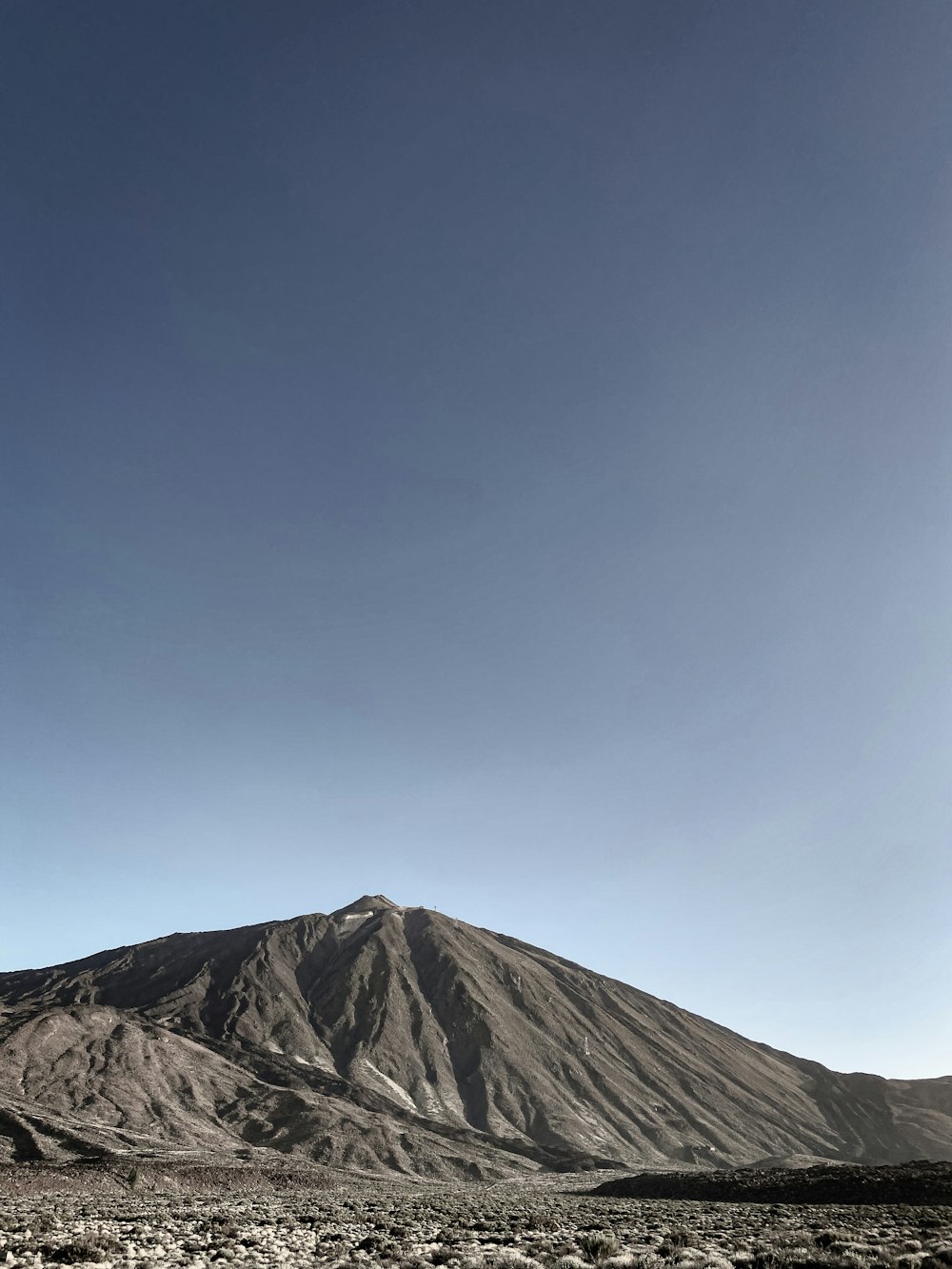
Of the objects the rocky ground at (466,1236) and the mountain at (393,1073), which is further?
the mountain at (393,1073)

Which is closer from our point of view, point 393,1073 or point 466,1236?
point 466,1236

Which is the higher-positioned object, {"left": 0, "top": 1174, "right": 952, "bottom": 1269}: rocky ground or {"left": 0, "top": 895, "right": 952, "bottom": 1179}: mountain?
{"left": 0, "top": 1174, "right": 952, "bottom": 1269}: rocky ground

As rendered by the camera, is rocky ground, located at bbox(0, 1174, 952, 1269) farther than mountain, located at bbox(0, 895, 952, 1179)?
No

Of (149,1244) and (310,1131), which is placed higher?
(149,1244)

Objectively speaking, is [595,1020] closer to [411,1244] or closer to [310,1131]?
[310,1131]

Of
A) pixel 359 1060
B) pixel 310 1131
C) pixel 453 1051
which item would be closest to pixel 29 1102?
pixel 310 1131
